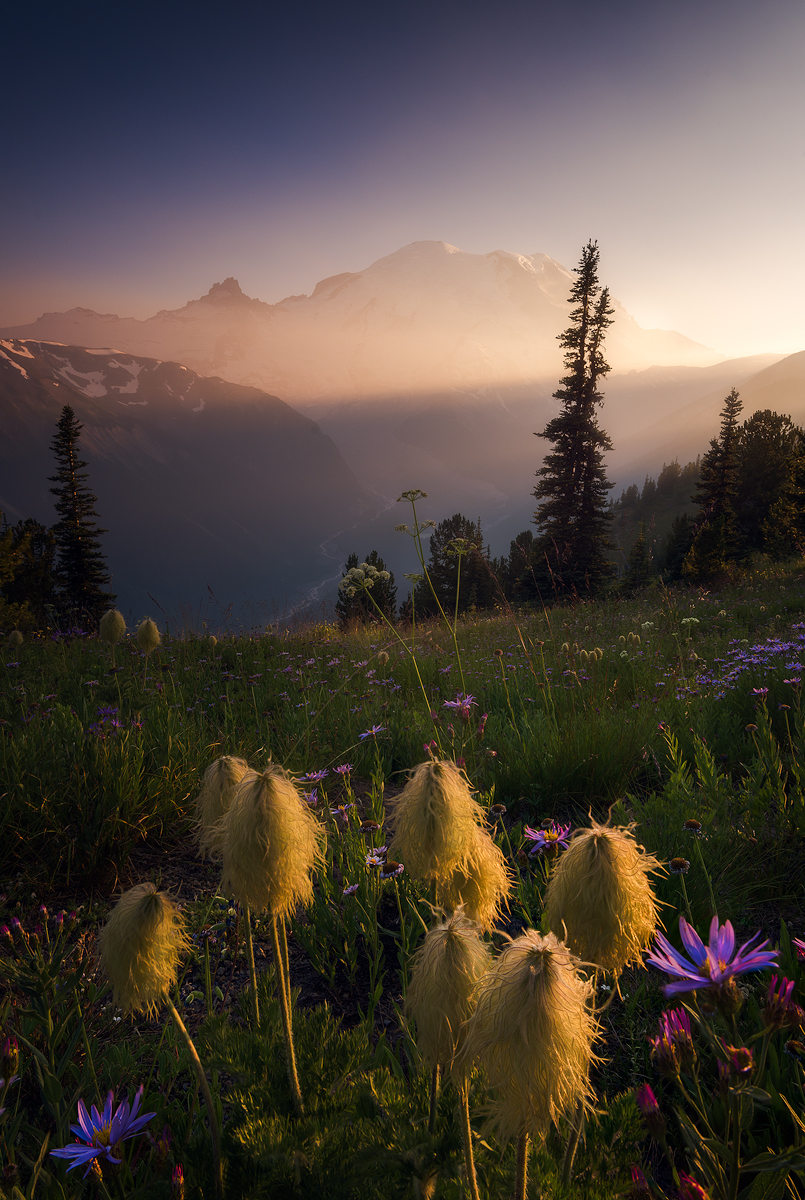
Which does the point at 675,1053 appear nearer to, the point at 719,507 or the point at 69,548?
the point at 719,507

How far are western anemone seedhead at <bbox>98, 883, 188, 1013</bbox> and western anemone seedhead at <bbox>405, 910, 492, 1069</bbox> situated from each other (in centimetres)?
59

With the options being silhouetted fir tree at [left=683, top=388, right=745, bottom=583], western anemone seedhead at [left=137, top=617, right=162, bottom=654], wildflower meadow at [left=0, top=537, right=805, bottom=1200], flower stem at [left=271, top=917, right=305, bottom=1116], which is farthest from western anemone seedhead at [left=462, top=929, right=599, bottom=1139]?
silhouetted fir tree at [left=683, top=388, right=745, bottom=583]

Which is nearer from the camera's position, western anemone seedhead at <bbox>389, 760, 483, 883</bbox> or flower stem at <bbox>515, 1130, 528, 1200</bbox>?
flower stem at <bbox>515, 1130, 528, 1200</bbox>

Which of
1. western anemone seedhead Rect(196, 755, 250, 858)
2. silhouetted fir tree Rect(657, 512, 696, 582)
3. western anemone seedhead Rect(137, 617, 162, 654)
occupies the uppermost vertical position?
silhouetted fir tree Rect(657, 512, 696, 582)

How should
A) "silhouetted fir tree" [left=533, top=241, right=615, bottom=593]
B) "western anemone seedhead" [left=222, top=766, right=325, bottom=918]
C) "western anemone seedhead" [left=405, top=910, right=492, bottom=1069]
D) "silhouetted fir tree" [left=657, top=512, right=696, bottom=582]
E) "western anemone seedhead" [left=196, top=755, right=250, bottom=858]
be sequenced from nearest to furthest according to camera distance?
"western anemone seedhead" [left=405, top=910, right=492, bottom=1069], "western anemone seedhead" [left=222, top=766, right=325, bottom=918], "western anemone seedhead" [left=196, top=755, right=250, bottom=858], "silhouetted fir tree" [left=533, top=241, right=615, bottom=593], "silhouetted fir tree" [left=657, top=512, right=696, bottom=582]

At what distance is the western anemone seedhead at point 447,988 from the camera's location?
36.9 inches

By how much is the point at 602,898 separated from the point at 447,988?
0.33 m

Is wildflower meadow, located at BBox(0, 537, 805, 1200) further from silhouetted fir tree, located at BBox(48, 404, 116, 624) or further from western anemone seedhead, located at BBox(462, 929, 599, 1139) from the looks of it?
silhouetted fir tree, located at BBox(48, 404, 116, 624)

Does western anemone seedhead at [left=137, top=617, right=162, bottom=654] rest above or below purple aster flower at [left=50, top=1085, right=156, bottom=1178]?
above

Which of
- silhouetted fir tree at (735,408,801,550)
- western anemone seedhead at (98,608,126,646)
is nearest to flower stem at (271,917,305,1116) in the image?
western anemone seedhead at (98,608,126,646)

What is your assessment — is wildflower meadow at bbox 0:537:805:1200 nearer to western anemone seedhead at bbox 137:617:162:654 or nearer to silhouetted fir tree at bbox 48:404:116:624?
western anemone seedhead at bbox 137:617:162:654

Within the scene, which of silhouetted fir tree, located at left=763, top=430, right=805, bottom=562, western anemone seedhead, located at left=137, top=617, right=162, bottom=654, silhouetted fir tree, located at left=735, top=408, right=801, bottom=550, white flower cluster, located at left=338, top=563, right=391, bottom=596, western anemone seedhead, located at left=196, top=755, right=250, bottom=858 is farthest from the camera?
silhouetted fir tree, located at left=735, top=408, right=801, bottom=550

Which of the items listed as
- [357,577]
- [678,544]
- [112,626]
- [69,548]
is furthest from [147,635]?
[678,544]

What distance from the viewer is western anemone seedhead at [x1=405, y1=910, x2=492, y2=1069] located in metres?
0.94
